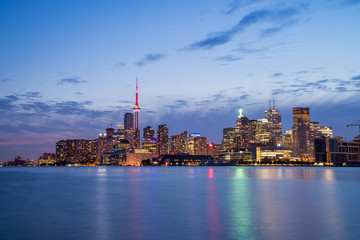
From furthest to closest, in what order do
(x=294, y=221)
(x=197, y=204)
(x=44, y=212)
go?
(x=197, y=204), (x=44, y=212), (x=294, y=221)

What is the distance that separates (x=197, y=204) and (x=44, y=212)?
15987 mm

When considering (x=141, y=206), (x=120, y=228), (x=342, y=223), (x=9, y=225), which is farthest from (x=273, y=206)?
(x=9, y=225)

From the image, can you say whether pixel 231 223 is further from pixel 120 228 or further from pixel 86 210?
pixel 86 210

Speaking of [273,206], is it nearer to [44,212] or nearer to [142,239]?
[142,239]

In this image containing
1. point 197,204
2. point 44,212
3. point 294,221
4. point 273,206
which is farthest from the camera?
point 197,204

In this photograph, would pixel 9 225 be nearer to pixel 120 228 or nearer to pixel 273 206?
pixel 120 228

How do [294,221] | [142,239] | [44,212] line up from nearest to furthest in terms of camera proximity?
[142,239]
[294,221]
[44,212]

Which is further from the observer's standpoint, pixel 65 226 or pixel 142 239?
pixel 65 226

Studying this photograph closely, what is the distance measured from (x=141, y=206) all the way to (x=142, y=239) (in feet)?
54.8

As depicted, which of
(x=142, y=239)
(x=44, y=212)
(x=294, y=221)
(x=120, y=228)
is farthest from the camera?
(x=44, y=212)

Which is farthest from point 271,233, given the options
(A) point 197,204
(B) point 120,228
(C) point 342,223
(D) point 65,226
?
(A) point 197,204

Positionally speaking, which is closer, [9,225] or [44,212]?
[9,225]

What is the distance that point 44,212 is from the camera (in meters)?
34.4

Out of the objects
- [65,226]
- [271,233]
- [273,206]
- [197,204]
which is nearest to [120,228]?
[65,226]
